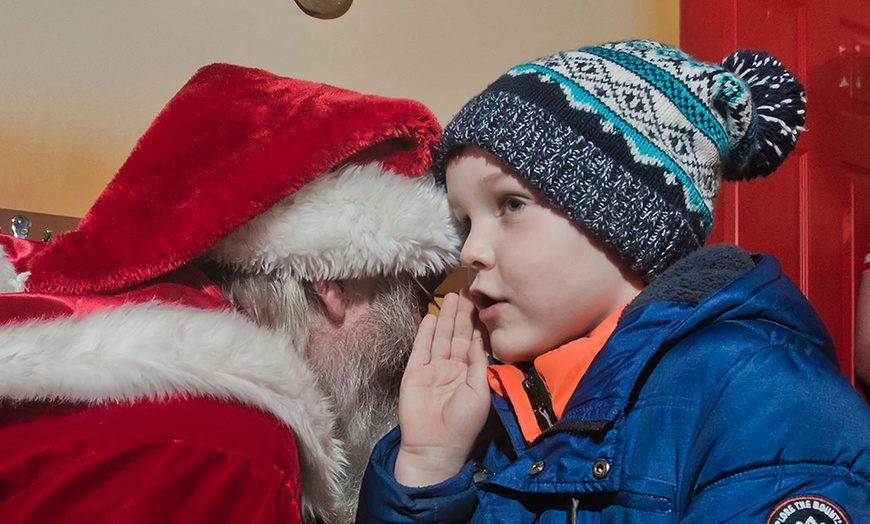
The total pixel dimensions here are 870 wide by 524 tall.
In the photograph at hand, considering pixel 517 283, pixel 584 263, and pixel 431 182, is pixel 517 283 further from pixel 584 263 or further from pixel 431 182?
pixel 431 182

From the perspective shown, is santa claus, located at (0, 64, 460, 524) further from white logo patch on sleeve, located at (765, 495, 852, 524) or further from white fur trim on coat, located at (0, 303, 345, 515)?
white logo patch on sleeve, located at (765, 495, 852, 524)

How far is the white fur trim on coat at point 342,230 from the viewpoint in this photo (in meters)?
0.95

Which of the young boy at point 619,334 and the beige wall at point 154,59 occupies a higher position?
the beige wall at point 154,59

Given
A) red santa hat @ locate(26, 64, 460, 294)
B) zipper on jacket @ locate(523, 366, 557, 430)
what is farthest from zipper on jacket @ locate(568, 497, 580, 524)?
red santa hat @ locate(26, 64, 460, 294)

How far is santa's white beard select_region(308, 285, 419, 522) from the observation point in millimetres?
1081

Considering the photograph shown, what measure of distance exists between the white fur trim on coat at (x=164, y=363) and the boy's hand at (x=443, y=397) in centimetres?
13

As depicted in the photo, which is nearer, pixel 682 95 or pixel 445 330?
pixel 682 95

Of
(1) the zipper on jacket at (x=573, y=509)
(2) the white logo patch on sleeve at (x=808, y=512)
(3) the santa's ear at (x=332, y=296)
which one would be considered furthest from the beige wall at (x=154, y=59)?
(2) the white logo patch on sleeve at (x=808, y=512)

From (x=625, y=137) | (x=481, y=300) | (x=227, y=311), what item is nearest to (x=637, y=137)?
(x=625, y=137)

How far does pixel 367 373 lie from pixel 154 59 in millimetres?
796

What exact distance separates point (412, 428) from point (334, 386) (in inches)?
6.7

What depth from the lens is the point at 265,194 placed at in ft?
2.89

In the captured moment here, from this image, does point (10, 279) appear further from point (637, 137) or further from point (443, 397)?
point (637, 137)

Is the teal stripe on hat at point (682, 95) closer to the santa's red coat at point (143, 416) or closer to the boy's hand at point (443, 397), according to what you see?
the boy's hand at point (443, 397)
